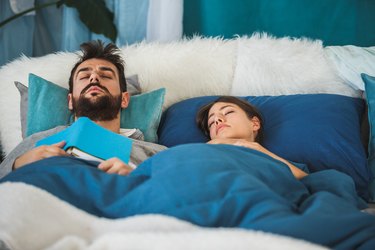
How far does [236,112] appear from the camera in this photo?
147 cm

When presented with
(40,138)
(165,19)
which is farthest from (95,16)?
(40,138)

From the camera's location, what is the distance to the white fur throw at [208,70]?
5.66 feet

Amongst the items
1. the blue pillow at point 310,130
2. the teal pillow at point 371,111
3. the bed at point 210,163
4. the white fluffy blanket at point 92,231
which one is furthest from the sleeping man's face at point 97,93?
the teal pillow at point 371,111

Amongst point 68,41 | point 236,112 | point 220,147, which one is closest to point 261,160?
point 220,147

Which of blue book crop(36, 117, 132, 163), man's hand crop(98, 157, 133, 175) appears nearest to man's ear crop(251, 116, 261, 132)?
blue book crop(36, 117, 132, 163)

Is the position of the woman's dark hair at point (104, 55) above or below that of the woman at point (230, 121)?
above

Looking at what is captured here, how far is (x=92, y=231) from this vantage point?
793 millimetres

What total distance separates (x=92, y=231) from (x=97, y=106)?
2.57 feet

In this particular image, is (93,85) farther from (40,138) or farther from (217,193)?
(217,193)

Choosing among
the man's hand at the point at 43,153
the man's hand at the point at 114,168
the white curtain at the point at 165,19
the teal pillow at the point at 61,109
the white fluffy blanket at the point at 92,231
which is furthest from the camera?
the white curtain at the point at 165,19

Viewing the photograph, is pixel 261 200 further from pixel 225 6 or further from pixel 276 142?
pixel 225 6

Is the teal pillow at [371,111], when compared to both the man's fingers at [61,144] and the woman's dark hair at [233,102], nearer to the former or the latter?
the woman's dark hair at [233,102]

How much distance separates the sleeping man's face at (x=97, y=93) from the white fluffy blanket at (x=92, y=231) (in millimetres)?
688

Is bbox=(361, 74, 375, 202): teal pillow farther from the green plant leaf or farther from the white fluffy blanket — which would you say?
the green plant leaf
